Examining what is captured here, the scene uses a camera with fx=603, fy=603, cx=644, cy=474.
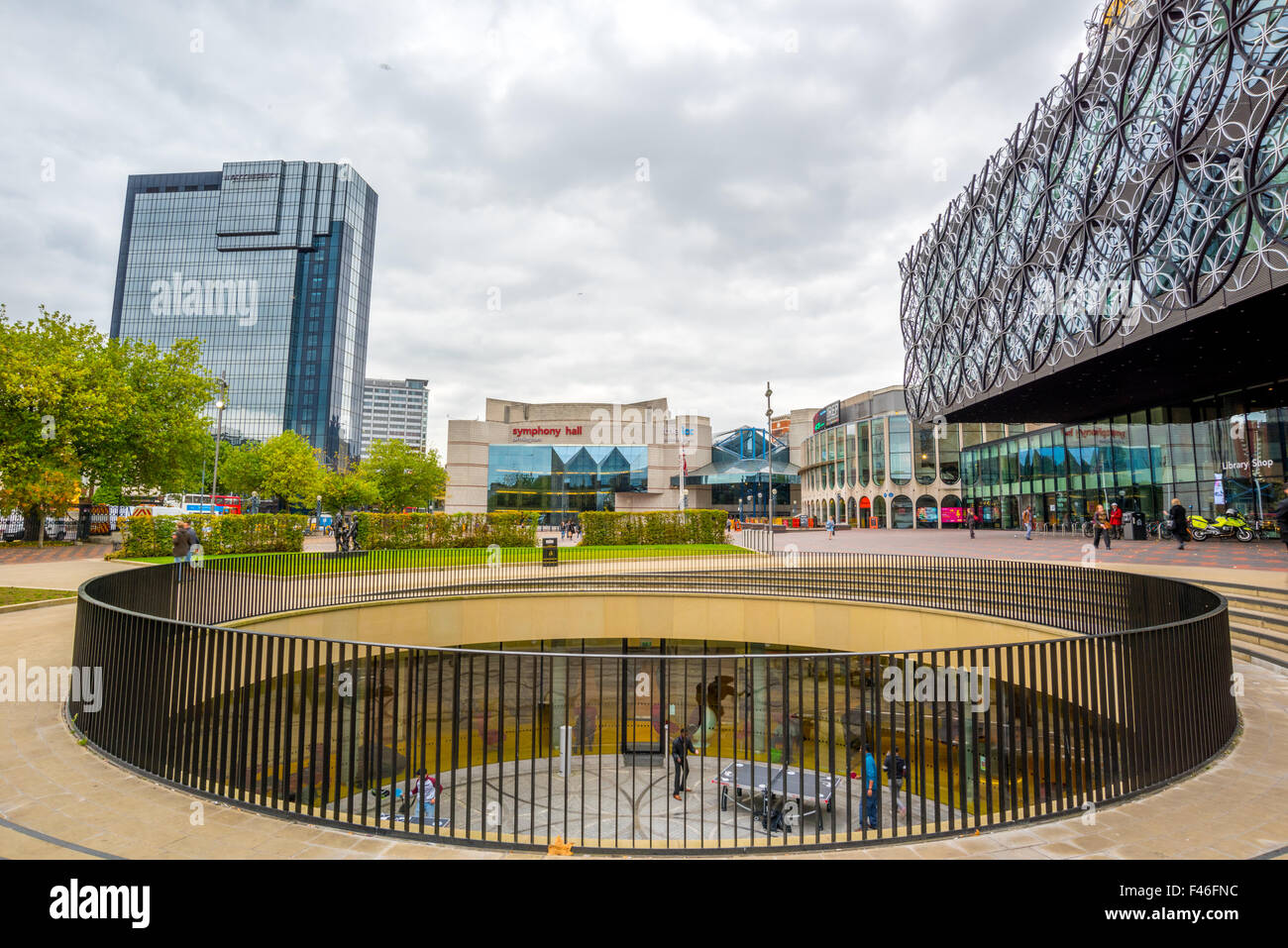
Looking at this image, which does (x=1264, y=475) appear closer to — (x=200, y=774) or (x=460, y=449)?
(x=200, y=774)

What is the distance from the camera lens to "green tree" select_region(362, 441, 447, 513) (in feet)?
176

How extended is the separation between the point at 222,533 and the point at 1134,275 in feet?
113

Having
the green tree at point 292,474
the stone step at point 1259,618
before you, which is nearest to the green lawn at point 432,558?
the stone step at point 1259,618

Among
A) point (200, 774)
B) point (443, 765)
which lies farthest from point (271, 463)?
point (200, 774)

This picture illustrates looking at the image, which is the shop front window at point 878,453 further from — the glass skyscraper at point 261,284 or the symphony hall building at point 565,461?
the glass skyscraper at point 261,284

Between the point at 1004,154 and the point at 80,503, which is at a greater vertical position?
the point at 1004,154

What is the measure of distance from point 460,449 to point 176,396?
3294 centimetres

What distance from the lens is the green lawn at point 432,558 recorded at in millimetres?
15656

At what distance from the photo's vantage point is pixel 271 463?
50500 millimetres

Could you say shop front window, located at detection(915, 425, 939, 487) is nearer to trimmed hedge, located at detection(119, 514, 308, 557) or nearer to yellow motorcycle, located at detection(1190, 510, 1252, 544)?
yellow motorcycle, located at detection(1190, 510, 1252, 544)

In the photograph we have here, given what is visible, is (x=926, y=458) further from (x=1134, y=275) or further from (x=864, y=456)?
(x=1134, y=275)

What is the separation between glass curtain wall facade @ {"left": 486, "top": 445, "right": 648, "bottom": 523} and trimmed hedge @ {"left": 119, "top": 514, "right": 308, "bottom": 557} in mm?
38552

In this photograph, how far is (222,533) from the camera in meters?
23.1

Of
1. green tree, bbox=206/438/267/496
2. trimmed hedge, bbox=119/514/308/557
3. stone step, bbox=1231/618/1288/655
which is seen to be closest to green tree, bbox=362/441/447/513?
green tree, bbox=206/438/267/496
